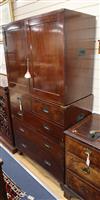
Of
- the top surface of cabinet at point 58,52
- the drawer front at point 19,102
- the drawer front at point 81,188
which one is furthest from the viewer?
the drawer front at point 19,102

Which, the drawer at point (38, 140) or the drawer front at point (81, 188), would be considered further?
the drawer at point (38, 140)

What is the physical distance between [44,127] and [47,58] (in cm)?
71

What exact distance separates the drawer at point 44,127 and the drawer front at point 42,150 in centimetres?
7

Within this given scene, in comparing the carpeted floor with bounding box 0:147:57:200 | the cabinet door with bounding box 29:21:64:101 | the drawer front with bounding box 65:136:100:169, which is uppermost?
the cabinet door with bounding box 29:21:64:101

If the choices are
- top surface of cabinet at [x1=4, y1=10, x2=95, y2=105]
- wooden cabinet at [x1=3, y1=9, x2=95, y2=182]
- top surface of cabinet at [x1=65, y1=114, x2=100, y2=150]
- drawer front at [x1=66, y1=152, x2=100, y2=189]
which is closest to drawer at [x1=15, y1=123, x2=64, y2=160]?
wooden cabinet at [x1=3, y1=9, x2=95, y2=182]

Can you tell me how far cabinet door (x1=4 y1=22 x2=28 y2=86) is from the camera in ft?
5.45

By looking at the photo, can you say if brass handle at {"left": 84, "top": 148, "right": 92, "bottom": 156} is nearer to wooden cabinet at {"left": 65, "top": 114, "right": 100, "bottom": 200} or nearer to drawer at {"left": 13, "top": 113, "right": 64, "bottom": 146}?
wooden cabinet at {"left": 65, "top": 114, "right": 100, "bottom": 200}

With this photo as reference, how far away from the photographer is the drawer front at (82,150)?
1.27m

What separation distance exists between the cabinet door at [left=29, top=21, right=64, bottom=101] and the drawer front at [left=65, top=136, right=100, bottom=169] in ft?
1.32

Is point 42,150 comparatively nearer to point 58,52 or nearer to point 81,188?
point 81,188

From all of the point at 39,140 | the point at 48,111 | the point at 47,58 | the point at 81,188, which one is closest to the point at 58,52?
the point at 47,58

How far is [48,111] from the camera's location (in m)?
1.59

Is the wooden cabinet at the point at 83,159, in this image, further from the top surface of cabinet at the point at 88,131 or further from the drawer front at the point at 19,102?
the drawer front at the point at 19,102

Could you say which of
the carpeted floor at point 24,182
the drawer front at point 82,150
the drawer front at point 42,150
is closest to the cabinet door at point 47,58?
the drawer front at point 82,150
